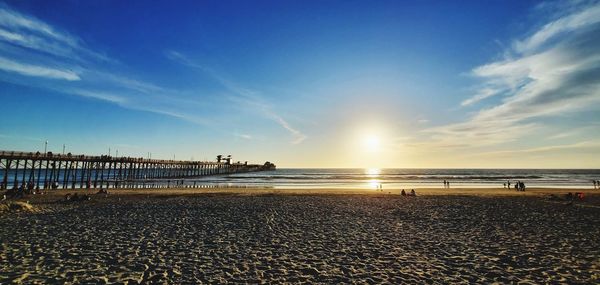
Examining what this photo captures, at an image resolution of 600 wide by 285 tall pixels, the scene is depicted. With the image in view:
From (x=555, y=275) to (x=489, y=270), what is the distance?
4.47 ft

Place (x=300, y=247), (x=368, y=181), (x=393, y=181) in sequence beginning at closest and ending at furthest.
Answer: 1. (x=300, y=247)
2. (x=393, y=181)
3. (x=368, y=181)

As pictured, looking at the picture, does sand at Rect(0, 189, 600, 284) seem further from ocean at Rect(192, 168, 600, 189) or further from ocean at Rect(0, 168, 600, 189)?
ocean at Rect(192, 168, 600, 189)

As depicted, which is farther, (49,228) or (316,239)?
(49,228)

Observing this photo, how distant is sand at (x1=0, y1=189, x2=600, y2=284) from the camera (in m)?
7.15

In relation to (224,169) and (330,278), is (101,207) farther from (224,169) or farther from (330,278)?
(224,169)

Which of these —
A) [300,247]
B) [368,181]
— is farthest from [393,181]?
[300,247]

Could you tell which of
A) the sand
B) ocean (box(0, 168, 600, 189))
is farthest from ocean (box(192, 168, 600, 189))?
the sand

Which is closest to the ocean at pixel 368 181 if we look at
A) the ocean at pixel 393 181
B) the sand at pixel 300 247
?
the ocean at pixel 393 181

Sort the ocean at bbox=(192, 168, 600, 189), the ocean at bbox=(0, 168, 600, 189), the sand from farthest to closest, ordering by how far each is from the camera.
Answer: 1. the ocean at bbox=(192, 168, 600, 189)
2. the ocean at bbox=(0, 168, 600, 189)
3. the sand

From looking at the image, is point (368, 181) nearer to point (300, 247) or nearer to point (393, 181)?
point (393, 181)

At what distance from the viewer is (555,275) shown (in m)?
7.12

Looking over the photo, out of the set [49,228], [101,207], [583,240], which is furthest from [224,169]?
[583,240]

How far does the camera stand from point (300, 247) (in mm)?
9773

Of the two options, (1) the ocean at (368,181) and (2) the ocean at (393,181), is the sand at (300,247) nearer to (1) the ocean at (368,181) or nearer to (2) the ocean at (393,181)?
(1) the ocean at (368,181)
